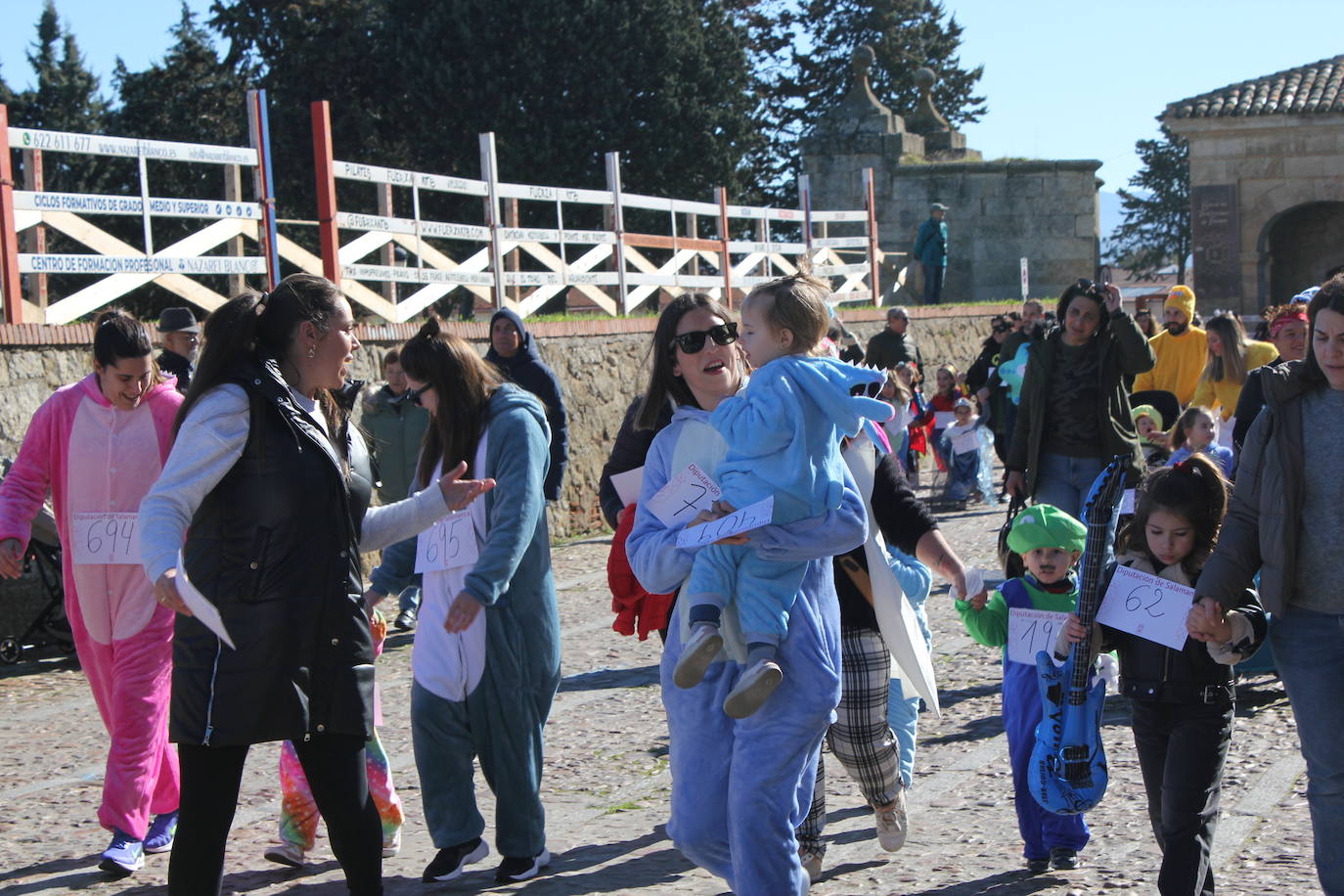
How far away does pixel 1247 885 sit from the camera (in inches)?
173

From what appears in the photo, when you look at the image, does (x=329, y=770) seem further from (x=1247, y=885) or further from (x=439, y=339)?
(x=1247, y=885)

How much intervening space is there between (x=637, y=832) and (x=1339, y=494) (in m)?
2.51

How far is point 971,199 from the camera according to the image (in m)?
32.7

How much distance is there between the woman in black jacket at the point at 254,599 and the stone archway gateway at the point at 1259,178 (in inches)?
1273

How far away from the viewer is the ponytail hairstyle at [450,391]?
→ 4797 millimetres

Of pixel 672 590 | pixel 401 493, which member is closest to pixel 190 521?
pixel 672 590

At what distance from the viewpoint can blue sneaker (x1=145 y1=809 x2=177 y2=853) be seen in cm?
532

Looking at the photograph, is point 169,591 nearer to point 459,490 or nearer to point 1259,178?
point 459,490

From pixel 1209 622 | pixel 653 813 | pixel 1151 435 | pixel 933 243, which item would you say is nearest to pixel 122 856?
pixel 653 813

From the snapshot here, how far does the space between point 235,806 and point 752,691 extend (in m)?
1.23

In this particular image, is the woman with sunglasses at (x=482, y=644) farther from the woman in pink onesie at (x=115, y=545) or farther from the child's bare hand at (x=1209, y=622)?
the child's bare hand at (x=1209, y=622)

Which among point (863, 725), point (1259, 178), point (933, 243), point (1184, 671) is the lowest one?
point (863, 725)

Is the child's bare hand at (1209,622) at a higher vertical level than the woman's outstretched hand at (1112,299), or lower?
lower

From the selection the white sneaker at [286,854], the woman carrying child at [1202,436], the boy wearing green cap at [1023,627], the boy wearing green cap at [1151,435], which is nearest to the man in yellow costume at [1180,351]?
the boy wearing green cap at [1151,435]
